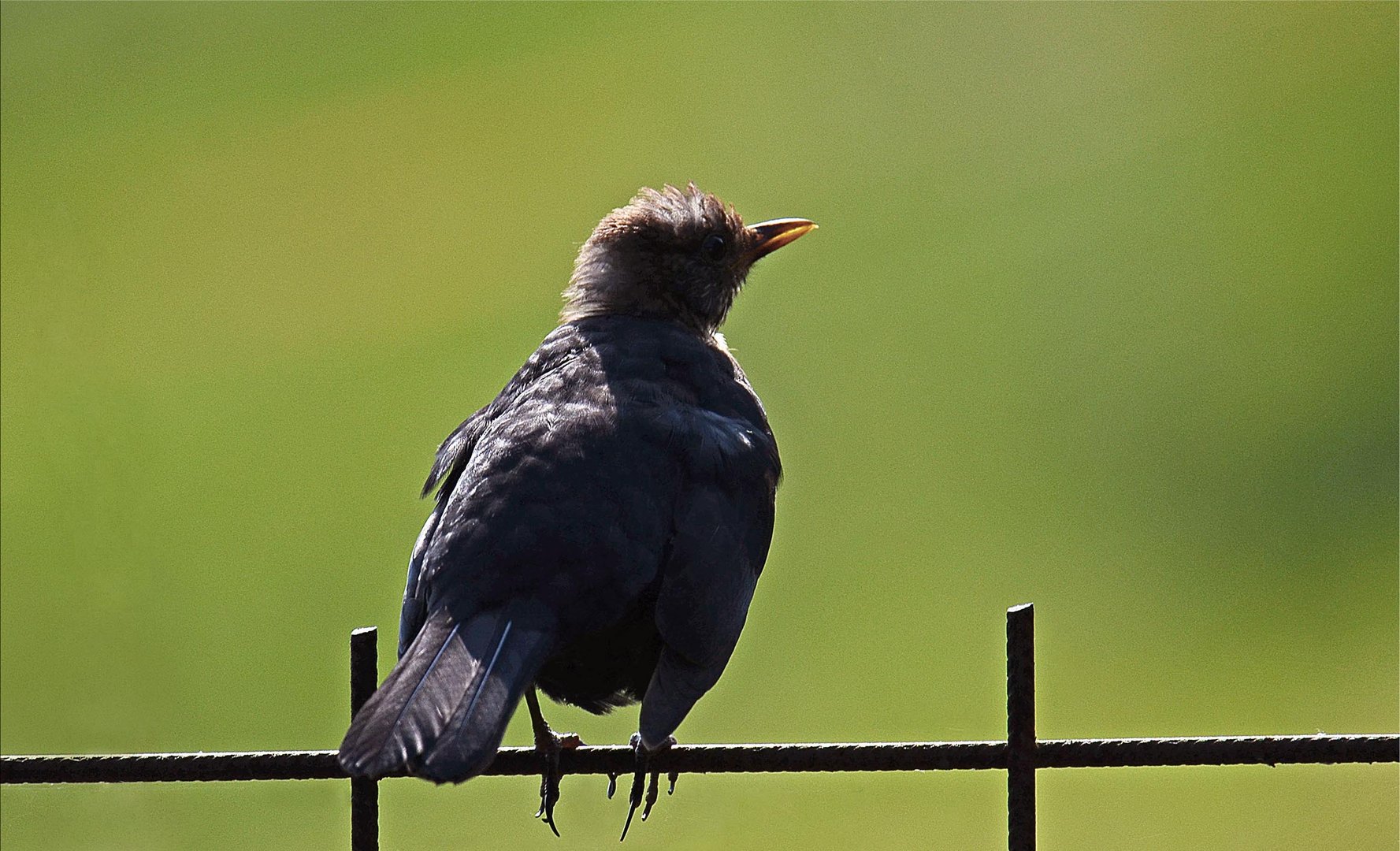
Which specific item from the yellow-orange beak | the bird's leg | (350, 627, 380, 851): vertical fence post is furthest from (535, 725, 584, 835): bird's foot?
the yellow-orange beak

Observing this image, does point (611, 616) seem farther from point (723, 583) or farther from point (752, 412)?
point (752, 412)

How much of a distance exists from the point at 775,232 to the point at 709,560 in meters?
2.12

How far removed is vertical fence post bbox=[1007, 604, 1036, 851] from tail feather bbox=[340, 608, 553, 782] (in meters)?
0.92

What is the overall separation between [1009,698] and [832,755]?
317 millimetres

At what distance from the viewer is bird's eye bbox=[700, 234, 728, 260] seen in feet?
16.5

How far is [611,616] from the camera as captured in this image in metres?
3.26

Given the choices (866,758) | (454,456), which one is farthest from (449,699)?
(454,456)

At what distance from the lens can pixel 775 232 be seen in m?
5.30

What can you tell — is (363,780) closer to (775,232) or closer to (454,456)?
(454,456)

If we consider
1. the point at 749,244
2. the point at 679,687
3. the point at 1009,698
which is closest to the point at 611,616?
the point at 679,687

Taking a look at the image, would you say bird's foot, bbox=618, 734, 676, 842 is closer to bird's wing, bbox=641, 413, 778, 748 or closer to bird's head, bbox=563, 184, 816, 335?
bird's wing, bbox=641, 413, 778, 748

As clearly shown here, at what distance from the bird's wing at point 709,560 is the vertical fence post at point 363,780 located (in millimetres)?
708

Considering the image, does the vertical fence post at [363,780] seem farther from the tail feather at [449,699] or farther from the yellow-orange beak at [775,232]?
the yellow-orange beak at [775,232]

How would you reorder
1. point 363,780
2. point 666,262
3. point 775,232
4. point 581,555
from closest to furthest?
point 363,780
point 581,555
point 666,262
point 775,232
